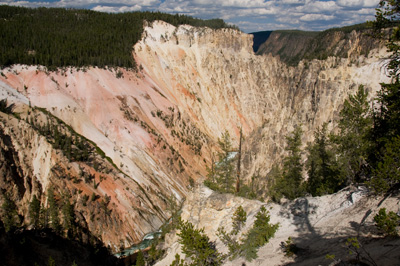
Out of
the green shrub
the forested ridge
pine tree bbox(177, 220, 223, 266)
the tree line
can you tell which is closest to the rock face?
the forested ridge

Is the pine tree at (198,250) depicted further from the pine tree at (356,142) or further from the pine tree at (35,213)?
the pine tree at (35,213)

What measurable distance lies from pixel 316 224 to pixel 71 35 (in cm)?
4851

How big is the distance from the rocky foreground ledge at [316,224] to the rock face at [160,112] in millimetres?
14684

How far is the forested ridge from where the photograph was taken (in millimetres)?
41459

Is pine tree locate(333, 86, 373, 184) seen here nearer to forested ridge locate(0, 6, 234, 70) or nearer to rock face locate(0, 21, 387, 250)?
rock face locate(0, 21, 387, 250)

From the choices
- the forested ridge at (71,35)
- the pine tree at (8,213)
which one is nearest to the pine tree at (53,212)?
the pine tree at (8,213)

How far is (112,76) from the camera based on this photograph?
4441 centimetres

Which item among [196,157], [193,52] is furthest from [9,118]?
[193,52]

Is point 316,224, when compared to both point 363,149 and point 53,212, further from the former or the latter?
point 53,212

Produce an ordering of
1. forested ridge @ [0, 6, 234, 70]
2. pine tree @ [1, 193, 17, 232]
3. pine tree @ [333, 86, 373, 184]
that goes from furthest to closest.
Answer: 1. forested ridge @ [0, 6, 234, 70]
2. pine tree @ [1, 193, 17, 232]
3. pine tree @ [333, 86, 373, 184]

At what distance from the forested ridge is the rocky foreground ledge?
33509 mm

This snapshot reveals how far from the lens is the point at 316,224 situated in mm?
11938

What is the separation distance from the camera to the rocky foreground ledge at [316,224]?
341 inches

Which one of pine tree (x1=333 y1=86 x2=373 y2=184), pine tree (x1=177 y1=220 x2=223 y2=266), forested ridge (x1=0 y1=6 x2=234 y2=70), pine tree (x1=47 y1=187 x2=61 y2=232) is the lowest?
pine tree (x1=47 y1=187 x2=61 y2=232)
